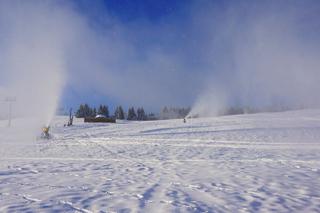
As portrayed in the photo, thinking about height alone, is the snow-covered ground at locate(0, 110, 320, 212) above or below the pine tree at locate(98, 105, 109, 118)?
below

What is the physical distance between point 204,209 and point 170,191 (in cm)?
157

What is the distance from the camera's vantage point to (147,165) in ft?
39.5

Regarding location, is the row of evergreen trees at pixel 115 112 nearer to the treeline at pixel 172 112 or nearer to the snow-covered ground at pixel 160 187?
the treeline at pixel 172 112

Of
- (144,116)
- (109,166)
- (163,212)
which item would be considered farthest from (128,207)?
(144,116)

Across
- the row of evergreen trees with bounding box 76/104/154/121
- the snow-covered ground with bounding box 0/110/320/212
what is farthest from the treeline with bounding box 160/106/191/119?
the snow-covered ground with bounding box 0/110/320/212

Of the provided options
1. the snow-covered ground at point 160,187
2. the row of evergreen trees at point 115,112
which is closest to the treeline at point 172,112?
the row of evergreen trees at point 115,112

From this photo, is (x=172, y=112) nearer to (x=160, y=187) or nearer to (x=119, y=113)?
(x=119, y=113)

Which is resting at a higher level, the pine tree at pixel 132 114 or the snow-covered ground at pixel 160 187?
the pine tree at pixel 132 114

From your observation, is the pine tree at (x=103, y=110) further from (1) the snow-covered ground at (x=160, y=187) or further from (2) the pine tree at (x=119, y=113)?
(1) the snow-covered ground at (x=160, y=187)

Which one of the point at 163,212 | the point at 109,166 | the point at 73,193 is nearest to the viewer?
the point at 163,212

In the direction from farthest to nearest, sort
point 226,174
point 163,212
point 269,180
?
point 226,174 < point 269,180 < point 163,212

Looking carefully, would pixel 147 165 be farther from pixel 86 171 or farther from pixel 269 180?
pixel 269 180

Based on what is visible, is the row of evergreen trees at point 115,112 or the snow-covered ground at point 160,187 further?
the row of evergreen trees at point 115,112

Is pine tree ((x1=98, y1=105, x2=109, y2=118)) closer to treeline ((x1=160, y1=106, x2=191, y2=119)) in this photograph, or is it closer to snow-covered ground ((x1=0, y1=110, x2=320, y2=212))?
treeline ((x1=160, y1=106, x2=191, y2=119))
